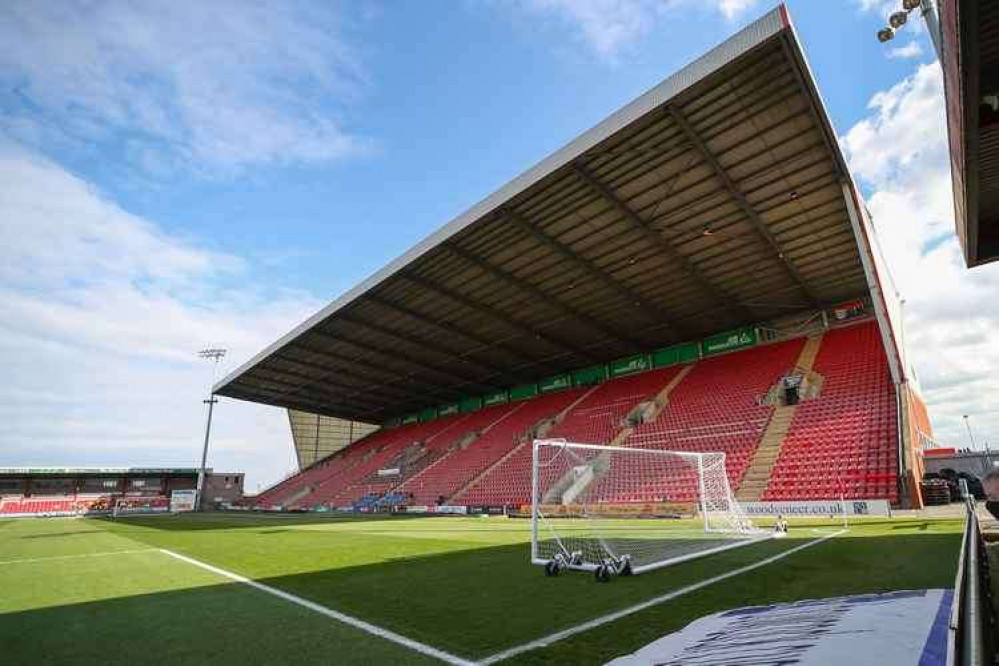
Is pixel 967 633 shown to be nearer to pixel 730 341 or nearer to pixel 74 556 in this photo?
pixel 74 556

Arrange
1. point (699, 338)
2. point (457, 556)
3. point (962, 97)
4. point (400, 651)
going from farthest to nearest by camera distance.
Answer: point (699, 338), point (457, 556), point (962, 97), point (400, 651)

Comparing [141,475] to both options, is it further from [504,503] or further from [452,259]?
[452,259]

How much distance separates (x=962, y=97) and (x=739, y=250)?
13415 millimetres

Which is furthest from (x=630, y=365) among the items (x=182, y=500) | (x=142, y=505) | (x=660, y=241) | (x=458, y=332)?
(x=142, y=505)

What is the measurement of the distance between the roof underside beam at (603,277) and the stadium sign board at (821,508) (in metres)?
10.7

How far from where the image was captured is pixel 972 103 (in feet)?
25.6

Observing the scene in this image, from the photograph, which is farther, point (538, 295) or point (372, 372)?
point (372, 372)

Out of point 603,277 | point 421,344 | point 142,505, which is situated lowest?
point 142,505

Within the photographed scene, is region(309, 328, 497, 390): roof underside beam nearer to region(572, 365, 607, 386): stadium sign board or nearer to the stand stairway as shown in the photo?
region(572, 365, 607, 386): stadium sign board

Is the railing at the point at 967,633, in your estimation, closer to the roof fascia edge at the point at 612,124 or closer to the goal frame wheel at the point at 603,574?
the goal frame wheel at the point at 603,574

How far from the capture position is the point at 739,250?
68.3 ft

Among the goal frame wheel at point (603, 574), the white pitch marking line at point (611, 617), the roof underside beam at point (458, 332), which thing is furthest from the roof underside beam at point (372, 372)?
the white pitch marking line at point (611, 617)

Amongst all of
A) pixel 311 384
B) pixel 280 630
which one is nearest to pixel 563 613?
pixel 280 630

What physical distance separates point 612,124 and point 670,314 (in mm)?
14632
